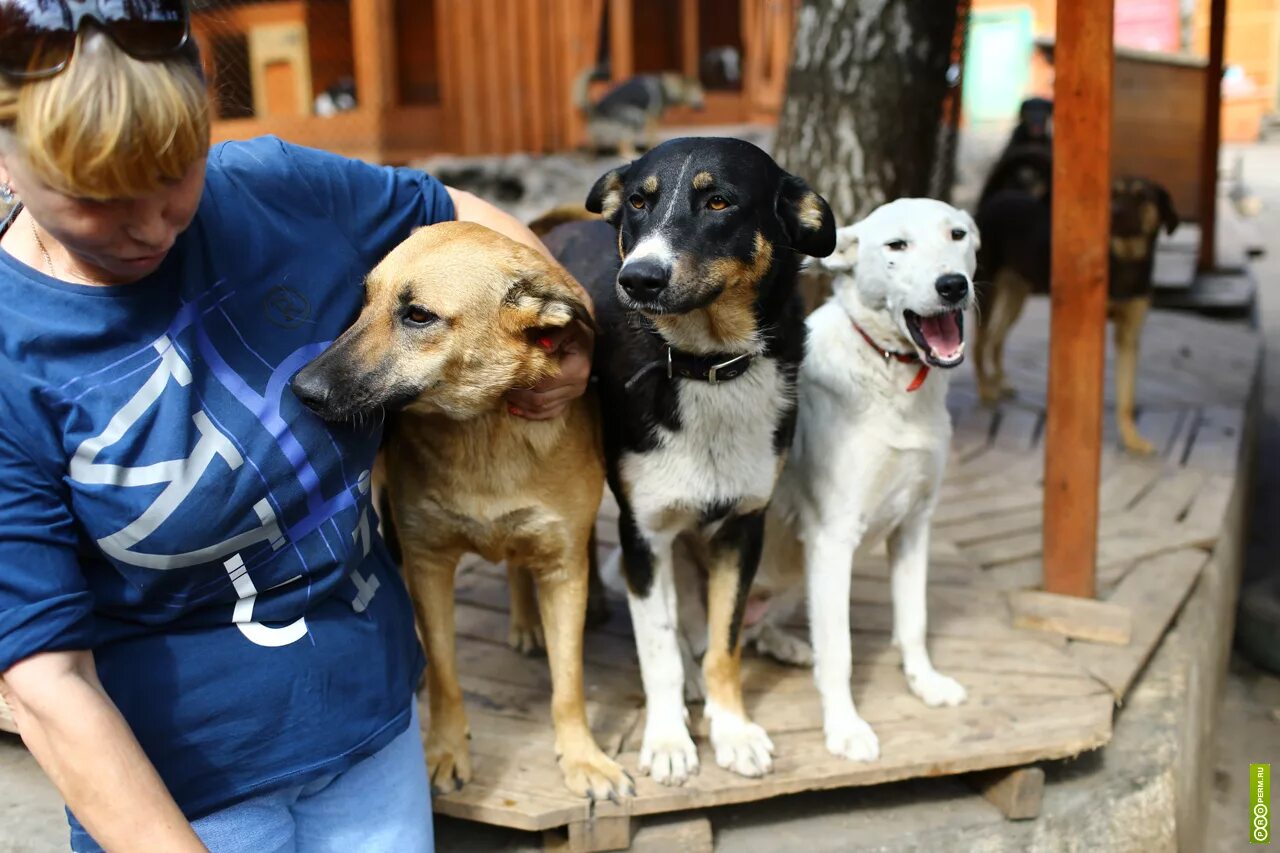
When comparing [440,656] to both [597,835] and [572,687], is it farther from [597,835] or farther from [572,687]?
[597,835]

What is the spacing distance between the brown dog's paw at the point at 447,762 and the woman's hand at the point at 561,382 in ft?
2.63

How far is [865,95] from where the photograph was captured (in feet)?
14.8

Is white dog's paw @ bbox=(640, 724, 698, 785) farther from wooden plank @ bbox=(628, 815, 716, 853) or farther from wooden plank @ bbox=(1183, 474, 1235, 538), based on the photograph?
wooden plank @ bbox=(1183, 474, 1235, 538)

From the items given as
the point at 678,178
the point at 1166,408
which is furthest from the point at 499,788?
the point at 1166,408

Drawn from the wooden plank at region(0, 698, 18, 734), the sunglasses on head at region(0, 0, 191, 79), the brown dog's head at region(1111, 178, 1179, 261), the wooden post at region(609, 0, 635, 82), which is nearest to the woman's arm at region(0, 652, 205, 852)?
the sunglasses on head at region(0, 0, 191, 79)

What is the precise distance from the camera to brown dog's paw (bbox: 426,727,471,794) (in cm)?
245

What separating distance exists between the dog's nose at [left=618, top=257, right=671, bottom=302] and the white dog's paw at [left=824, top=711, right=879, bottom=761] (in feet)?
3.93

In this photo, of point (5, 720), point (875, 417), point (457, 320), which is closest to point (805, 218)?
point (875, 417)

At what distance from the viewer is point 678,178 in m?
2.27

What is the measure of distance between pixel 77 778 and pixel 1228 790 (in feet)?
11.7

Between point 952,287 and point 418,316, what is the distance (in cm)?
120

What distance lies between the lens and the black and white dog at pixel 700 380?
2.24m

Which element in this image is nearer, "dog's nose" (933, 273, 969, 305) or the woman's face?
the woman's face

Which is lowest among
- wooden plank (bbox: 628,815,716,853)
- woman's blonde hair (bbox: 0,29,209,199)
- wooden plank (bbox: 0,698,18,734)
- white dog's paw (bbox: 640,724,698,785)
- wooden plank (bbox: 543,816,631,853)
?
wooden plank (bbox: 628,815,716,853)
